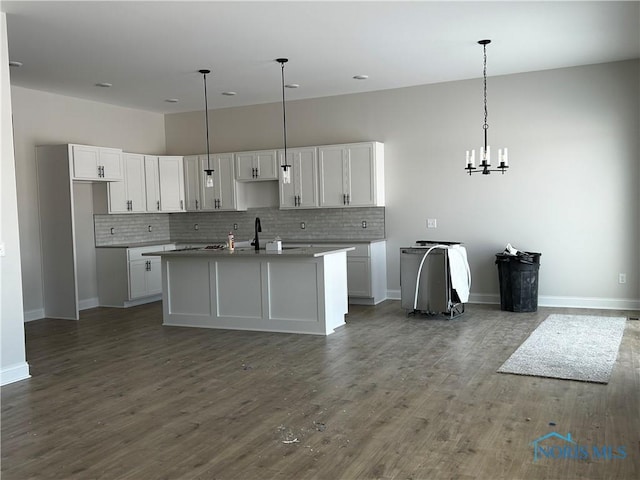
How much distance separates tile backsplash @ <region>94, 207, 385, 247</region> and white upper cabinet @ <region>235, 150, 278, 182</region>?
573 millimetres

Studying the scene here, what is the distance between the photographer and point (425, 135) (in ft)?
26.2

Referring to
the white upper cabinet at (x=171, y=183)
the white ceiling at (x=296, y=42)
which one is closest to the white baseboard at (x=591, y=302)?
the white ceiling at (x=296, y=42)

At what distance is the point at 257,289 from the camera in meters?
6.35

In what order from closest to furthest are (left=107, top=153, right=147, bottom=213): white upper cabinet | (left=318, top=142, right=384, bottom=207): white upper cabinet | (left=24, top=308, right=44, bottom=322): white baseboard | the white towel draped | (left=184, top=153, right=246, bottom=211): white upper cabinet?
1. the white towel draped
2. (left=24, top=308, right=44, bottom=322): white baseboard
3. (left=318, top=142, right=384, bottom=207): white upper cabinet
4. (left=107, top=153, right=147, bottom=213): white upper cabinet
5. (left=184, top=153, right=246, bottom=211): white upper cabinet

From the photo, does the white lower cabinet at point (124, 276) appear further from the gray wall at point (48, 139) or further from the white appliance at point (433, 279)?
the white appliance at point (433, 279)

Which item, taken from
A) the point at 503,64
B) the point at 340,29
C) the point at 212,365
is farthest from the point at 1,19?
Answer: the point at 503,64

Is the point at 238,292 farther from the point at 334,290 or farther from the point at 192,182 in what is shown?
the point at 192,182

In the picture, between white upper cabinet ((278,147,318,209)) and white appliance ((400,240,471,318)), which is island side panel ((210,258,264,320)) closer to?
white appliance ((400,240,471,318))

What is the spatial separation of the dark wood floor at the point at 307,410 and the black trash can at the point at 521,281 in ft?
3.10

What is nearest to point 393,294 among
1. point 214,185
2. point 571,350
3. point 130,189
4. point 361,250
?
point 361,250

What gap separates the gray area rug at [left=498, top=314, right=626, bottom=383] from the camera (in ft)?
14.8

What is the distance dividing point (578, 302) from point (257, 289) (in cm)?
397

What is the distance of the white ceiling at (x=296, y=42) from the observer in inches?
191

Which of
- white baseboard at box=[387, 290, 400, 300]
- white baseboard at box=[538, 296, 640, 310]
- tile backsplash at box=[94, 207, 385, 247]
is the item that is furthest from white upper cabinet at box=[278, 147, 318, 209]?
white baseboard at box=[538, 296, 640, 310]
